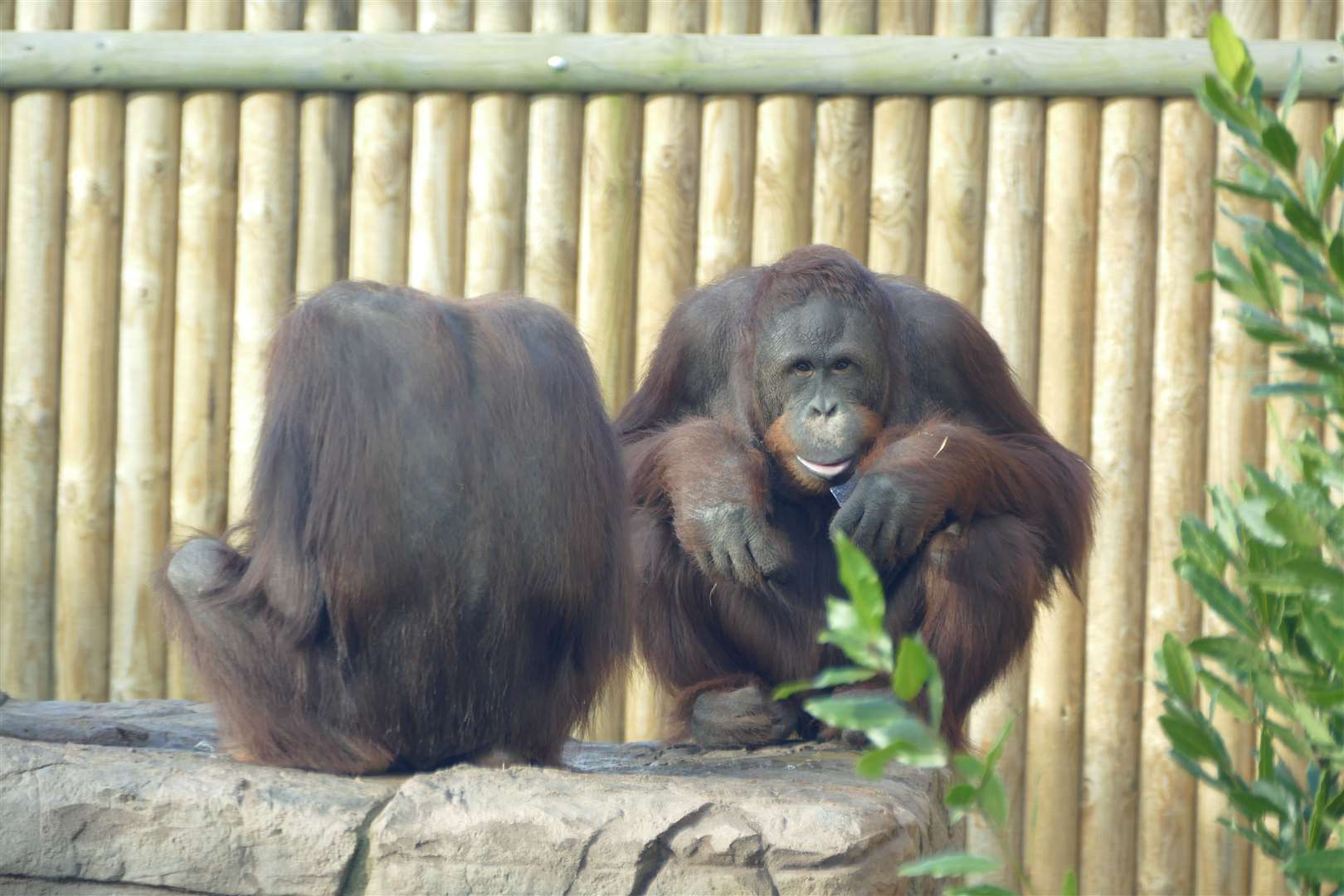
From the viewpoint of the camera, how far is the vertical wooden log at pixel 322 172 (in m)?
6.38

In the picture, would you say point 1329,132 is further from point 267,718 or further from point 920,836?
point 267,718

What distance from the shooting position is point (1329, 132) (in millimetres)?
1937

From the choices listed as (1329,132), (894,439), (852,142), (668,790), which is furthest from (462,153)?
(1329,132)

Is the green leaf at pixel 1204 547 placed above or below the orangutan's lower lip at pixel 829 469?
below

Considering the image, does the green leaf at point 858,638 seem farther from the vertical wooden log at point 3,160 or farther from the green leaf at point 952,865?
the vertical wooden log at point 3,160

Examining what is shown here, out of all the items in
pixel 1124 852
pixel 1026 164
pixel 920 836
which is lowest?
pixel 1124 852

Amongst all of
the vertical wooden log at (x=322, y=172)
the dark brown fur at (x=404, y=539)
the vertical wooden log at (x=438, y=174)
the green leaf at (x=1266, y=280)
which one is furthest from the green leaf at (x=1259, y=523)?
the vertical wooden log at (x=322, y=172)

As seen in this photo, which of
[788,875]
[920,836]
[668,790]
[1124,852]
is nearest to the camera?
[788,875]

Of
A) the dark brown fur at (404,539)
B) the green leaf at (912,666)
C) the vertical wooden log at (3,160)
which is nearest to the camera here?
the green leaf at (912,666)

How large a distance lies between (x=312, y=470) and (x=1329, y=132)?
228 centimetres

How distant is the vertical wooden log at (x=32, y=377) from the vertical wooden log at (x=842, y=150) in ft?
9.51

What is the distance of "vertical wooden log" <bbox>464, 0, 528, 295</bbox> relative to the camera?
6.34m

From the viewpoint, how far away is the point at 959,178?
248 inches

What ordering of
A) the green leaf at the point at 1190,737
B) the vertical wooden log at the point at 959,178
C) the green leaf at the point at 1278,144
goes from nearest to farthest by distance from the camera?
the green leaf at the point at 1278,144 < the green leaf at the point at 1190,737 < the vertical wooden log at the point at 959,178
